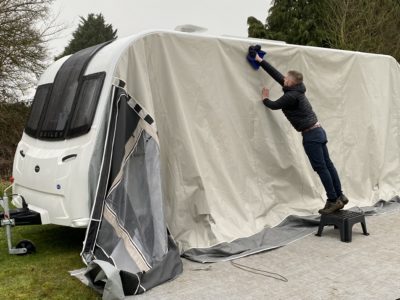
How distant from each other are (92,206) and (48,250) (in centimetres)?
122

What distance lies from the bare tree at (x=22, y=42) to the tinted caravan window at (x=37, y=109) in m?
8.15

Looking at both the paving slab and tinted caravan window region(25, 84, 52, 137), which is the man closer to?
the paving slab

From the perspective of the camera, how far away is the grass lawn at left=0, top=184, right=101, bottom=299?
366 centimetres

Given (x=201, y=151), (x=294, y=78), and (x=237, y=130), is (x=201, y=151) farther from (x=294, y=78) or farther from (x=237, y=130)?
(x=294, y=78)

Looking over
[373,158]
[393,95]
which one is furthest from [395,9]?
[373,158]

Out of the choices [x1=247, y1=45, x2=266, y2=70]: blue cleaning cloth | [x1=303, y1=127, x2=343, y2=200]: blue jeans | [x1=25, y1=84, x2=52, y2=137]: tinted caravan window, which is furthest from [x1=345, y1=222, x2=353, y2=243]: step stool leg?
[x1=25, y1=84, x2=52, y2=137]: tinted caravan window

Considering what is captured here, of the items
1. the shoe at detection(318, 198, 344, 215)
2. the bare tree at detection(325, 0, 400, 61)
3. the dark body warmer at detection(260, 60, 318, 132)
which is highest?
the bare tree at detection(325, 0, 400, 61)

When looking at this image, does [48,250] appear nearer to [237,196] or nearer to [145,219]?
[145,219]

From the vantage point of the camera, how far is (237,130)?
5195mm

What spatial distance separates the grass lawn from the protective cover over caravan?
313 millimetres

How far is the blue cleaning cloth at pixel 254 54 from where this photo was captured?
5.29 meters

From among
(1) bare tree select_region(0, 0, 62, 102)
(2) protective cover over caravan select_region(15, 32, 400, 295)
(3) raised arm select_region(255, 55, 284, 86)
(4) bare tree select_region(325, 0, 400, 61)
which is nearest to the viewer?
(2) protective cover over caravan select_region(15, 32, 400, 295)

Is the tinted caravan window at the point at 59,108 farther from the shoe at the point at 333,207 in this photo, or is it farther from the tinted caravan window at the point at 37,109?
the shoe at the point at 333,207

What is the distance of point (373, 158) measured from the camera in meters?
6.94
